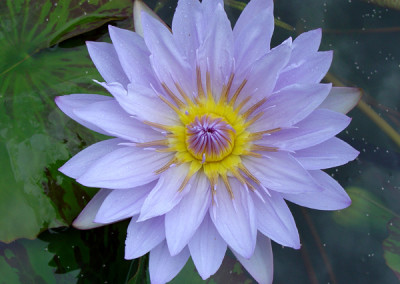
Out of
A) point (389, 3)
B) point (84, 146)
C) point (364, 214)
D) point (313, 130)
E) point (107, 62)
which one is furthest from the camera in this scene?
point (389, 3)

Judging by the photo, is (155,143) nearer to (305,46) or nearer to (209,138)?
(209,138)

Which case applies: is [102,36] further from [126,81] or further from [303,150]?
[303,150]

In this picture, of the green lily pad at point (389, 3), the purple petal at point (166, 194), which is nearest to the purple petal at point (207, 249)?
the purple petal at point (166, 194)

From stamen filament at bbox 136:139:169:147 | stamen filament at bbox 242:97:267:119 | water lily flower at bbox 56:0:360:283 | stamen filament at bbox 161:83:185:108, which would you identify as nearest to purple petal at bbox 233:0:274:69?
water lily flower at bbox 56:0:360:283

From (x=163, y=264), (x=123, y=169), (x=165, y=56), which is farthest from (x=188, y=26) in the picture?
(x=163, y=264)

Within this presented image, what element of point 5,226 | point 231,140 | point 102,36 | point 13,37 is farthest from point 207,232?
point 13,37
